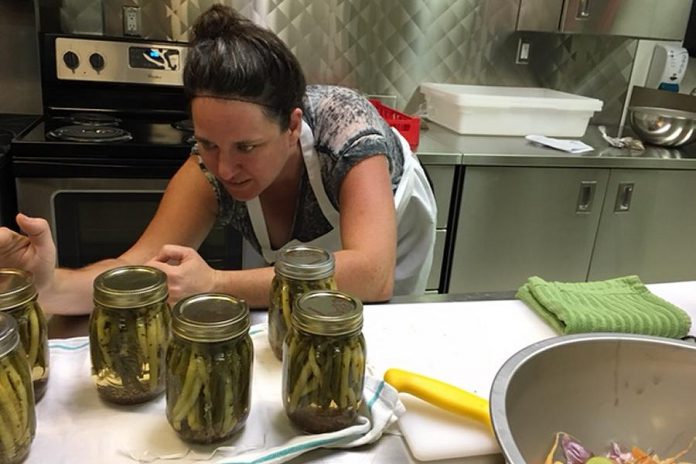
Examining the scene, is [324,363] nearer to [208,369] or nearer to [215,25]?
[208,369]

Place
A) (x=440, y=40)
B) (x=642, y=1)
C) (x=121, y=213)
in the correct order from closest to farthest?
(x=121, y=213) < (x=642, y=1) < (x=440, y=40)

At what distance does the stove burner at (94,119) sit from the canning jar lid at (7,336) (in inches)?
61.3

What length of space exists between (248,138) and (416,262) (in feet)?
1.94

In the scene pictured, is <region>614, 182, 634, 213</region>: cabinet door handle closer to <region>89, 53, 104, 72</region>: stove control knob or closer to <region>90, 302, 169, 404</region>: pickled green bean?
<region>89, 53, 104, 72</region>: stove control knob

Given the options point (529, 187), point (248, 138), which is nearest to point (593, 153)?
point (529, 187)

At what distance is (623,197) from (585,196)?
0.55ft

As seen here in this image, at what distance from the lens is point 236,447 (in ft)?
2.01

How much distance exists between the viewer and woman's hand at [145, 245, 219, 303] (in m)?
0.82

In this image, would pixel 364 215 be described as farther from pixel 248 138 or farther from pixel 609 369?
pixel 609 369

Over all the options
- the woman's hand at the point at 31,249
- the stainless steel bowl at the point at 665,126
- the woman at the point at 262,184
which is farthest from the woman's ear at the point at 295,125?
the stainless steel bowl at the point at 665,126

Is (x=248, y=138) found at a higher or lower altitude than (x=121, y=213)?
higher

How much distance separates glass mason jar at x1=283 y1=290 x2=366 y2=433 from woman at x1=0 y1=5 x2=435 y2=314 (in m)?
0.27

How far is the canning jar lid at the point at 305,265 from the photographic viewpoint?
728mm

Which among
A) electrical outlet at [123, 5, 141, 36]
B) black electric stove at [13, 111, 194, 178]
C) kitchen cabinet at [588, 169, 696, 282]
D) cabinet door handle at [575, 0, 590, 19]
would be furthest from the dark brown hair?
cabinet door handle at [575, 0, 590, 19]
